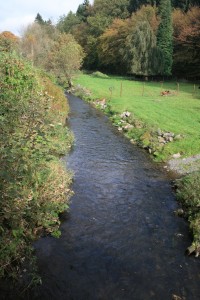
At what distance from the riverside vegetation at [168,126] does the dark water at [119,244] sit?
0.79m

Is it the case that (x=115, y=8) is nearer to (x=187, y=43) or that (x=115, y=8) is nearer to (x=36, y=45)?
(x=36, y=45)

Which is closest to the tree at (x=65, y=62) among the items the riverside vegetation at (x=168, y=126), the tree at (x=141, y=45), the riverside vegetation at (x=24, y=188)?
the riverside vegetation at (x=168, y=126)

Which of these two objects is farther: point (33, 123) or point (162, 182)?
point (162, 182)

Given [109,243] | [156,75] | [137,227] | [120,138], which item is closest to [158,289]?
[109,243]

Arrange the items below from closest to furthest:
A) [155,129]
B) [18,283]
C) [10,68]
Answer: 1. [18,283]
2. [10,68]
3. [155,129]

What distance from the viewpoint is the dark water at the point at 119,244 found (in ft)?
31.8

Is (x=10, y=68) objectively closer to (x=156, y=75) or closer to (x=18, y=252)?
(x=18, y=252)

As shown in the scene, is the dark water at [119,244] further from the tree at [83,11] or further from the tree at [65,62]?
the tree at [83,11]

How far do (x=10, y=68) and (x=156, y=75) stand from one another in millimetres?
54944

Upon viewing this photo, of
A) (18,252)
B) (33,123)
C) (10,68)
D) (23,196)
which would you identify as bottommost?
(18,252)

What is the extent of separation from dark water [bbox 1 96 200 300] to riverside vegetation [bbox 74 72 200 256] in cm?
79

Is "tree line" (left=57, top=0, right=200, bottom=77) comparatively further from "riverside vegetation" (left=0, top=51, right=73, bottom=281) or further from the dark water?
"riverside vegetation" (left=0, top=51, right=73, bottom=281)

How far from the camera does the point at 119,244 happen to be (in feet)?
38.9

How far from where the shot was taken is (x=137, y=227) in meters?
13.2
